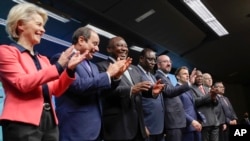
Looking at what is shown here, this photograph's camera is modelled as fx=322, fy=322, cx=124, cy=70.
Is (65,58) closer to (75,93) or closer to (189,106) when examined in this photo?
(75,93)

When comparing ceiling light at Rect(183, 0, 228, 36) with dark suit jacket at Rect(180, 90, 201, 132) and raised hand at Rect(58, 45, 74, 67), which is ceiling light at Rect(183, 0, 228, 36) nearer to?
dark suit jacket at Rect(180, 90, 201, 132)

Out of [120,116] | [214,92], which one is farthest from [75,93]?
[214,92]

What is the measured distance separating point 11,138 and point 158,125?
1.63 metres

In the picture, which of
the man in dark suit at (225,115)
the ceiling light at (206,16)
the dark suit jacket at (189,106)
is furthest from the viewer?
the ceiling light at (206,16)

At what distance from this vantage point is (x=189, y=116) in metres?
3.53

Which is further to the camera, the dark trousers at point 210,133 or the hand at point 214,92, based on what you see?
the dark trousers at point 210,133

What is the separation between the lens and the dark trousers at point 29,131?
1299mm

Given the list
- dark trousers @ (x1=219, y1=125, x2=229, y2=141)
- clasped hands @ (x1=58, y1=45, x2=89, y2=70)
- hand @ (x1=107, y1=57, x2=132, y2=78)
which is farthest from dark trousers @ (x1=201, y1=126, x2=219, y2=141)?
Result: clasped hands @ (x1=58, y1=45, x2=89, y2=70)

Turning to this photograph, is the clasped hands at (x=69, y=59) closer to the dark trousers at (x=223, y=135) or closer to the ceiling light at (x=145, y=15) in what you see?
the dark trousers at (x=223, y=135)

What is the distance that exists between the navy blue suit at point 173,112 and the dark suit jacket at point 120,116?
2.40 feet

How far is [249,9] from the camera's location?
7297mm

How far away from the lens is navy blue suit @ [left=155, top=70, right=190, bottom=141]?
2.96m

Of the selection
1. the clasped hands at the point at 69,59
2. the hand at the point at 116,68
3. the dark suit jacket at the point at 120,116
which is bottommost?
the dark suit jacket at the point at 120,116

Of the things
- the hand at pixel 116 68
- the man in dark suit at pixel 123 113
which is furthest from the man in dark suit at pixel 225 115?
the hand at pixel 116 68
